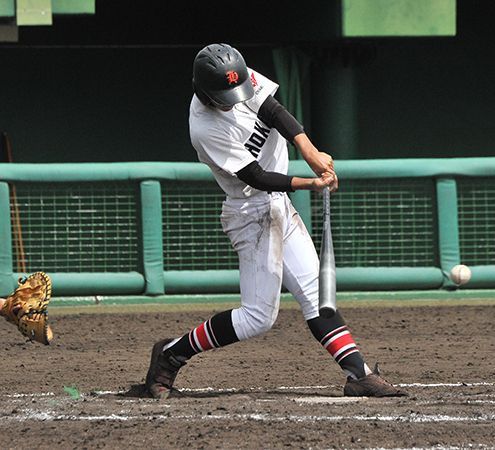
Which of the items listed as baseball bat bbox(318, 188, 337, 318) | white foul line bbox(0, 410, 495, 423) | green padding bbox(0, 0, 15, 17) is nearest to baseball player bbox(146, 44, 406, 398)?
baseball bat bbox(318, 188, 337, 318)

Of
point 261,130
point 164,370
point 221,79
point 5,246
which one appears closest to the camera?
point 221,79

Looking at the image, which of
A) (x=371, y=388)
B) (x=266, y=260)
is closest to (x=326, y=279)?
(x=266, y=260)

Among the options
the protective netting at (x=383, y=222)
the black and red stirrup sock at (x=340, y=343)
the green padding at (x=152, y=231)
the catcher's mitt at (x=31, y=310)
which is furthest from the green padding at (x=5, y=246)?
the black and red stirrup sock at (x=340, y=343)

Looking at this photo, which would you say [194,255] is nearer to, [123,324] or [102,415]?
[123,324]

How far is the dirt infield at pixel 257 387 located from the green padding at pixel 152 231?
0.32m

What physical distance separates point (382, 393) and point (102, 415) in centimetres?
129

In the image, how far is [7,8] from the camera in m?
10.3

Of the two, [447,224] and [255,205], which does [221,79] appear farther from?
[447,224]

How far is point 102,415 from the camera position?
5531 mm

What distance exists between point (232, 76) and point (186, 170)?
14.0 ft

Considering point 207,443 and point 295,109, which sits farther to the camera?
point 295,109

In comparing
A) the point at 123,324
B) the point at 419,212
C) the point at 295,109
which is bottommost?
the point at 123,324

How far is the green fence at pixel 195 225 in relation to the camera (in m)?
9.80

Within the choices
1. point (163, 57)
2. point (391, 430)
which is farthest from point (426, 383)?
point (163, 57)
